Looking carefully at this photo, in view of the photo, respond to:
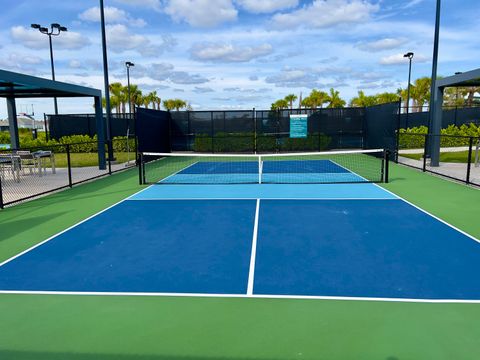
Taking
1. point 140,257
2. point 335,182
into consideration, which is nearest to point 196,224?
point 140,257

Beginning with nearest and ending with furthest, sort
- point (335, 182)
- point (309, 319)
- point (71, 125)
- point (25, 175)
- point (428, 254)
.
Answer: point (309, 319)
point (428, 254)
point (335, 182)
point (25, 175)
point (71, 125)

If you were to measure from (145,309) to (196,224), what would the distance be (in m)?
3.63

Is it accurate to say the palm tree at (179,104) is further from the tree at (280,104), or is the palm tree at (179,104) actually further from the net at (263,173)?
the net at (263,173)

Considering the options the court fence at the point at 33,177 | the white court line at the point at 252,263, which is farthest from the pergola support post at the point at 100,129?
the white court line at the point at 252,263

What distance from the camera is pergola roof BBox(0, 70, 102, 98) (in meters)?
10.6

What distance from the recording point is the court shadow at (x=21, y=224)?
769 centimetres

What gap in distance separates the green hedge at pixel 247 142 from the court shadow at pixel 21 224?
55.5 feet

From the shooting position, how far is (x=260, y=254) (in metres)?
6.22

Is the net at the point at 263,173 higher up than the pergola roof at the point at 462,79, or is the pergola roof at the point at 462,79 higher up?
the pergola roof at the point at 462,79

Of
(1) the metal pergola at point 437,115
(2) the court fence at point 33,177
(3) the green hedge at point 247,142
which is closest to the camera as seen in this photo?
(2) the court fence at point 33,177

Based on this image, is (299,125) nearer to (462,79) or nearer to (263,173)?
(263,173)

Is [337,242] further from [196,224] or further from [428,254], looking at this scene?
[196,224]

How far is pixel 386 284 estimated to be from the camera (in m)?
5.06

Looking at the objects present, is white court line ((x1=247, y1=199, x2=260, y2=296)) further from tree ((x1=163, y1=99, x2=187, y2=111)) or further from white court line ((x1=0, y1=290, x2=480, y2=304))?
tree ((x1=163, y1=99, x2=187, y2=111))
